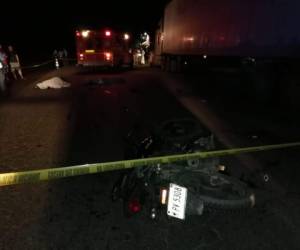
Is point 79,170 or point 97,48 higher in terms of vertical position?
point 79,170

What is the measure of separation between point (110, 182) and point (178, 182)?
4.12ft

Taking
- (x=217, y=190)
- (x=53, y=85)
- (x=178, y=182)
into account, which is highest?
(x=178, y=182)

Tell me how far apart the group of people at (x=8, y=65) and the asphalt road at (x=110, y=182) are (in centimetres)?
279

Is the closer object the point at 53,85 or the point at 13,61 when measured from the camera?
the point at 53,85

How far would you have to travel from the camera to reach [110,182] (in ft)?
15.0

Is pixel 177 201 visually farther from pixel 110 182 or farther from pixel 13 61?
pixel 13 61

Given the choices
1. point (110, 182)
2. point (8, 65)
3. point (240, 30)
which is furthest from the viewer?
point (8, 65)

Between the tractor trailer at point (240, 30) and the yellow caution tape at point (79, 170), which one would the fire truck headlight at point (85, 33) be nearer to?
the tractor trailer at point (240, 30)

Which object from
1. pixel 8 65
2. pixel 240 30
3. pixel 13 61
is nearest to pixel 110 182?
pixel 240 30

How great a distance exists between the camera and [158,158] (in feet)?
11.8

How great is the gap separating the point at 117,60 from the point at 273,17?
1531cm

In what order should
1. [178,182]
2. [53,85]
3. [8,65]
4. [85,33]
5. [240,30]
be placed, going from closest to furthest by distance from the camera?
[178,182] < [240,30] < [53,85] < [8,65] < [85,33]

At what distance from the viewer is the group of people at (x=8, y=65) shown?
13203 millimetres

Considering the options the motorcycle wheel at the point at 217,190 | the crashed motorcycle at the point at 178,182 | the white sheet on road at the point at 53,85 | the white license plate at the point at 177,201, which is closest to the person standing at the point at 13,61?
the white sheet on road at the point at 53,85
